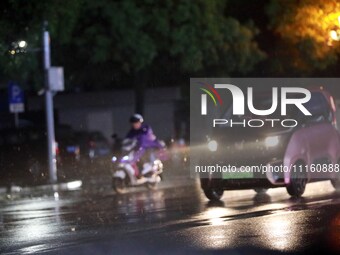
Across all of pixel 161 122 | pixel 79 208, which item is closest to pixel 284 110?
pixel 79 208

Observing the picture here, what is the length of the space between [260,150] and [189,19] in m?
17.3

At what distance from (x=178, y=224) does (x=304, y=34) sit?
19.5 meters

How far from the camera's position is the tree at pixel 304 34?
2898 centimetres

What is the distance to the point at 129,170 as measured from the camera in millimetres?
21547

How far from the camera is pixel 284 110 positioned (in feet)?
54.5

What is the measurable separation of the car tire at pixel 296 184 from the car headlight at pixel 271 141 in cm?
71

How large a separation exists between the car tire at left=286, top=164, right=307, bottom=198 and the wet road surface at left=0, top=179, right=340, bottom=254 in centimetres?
22

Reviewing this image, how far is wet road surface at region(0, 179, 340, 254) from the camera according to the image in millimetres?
11227

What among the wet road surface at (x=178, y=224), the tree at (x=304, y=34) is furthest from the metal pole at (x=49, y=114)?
the tree at (x=304, y=34)

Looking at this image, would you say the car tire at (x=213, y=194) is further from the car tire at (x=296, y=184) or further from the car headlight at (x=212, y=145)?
the car tire at (x=296, y=184)

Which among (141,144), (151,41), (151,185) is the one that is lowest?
(151,185)
